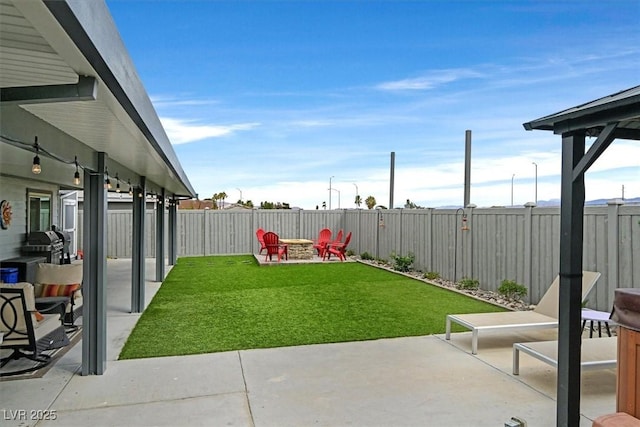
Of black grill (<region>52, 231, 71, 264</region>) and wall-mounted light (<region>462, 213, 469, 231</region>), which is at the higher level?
wall-mounted light (<region>462, 213, 469, 231</region>)

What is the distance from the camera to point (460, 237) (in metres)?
10.2

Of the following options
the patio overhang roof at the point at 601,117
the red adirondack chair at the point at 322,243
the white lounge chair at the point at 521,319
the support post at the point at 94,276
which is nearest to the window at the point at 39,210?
the support post at the point at 94,276

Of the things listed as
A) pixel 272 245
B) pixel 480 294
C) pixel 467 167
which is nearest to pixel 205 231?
pixel 272 245

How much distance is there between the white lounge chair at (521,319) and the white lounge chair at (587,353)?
2.07 ft

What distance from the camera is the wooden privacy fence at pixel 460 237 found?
632cm

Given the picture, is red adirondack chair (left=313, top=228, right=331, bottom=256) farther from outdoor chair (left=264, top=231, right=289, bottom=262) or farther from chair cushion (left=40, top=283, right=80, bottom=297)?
chair cushion (left=40, top=283, right=80, bottom=297)

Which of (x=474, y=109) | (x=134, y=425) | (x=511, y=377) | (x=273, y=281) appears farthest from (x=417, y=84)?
(x=134, y=425)

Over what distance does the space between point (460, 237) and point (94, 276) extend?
7799 millimetres

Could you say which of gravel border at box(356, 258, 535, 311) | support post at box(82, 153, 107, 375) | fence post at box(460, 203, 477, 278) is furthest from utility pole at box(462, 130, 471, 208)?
support post at box(82, 153, 107, 375)

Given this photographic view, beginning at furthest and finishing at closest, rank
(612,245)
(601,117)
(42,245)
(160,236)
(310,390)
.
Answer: (160,236) < (42,245) < (612,245) < (310,390) < (601,117)

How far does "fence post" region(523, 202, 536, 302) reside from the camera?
8.04m

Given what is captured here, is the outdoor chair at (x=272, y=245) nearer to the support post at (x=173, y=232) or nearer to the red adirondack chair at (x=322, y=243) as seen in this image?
the red adirondack chair at (x=322, y=243)

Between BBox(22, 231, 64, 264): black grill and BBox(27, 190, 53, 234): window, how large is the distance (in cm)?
34

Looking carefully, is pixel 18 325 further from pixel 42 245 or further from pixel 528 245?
pixel 528 245
